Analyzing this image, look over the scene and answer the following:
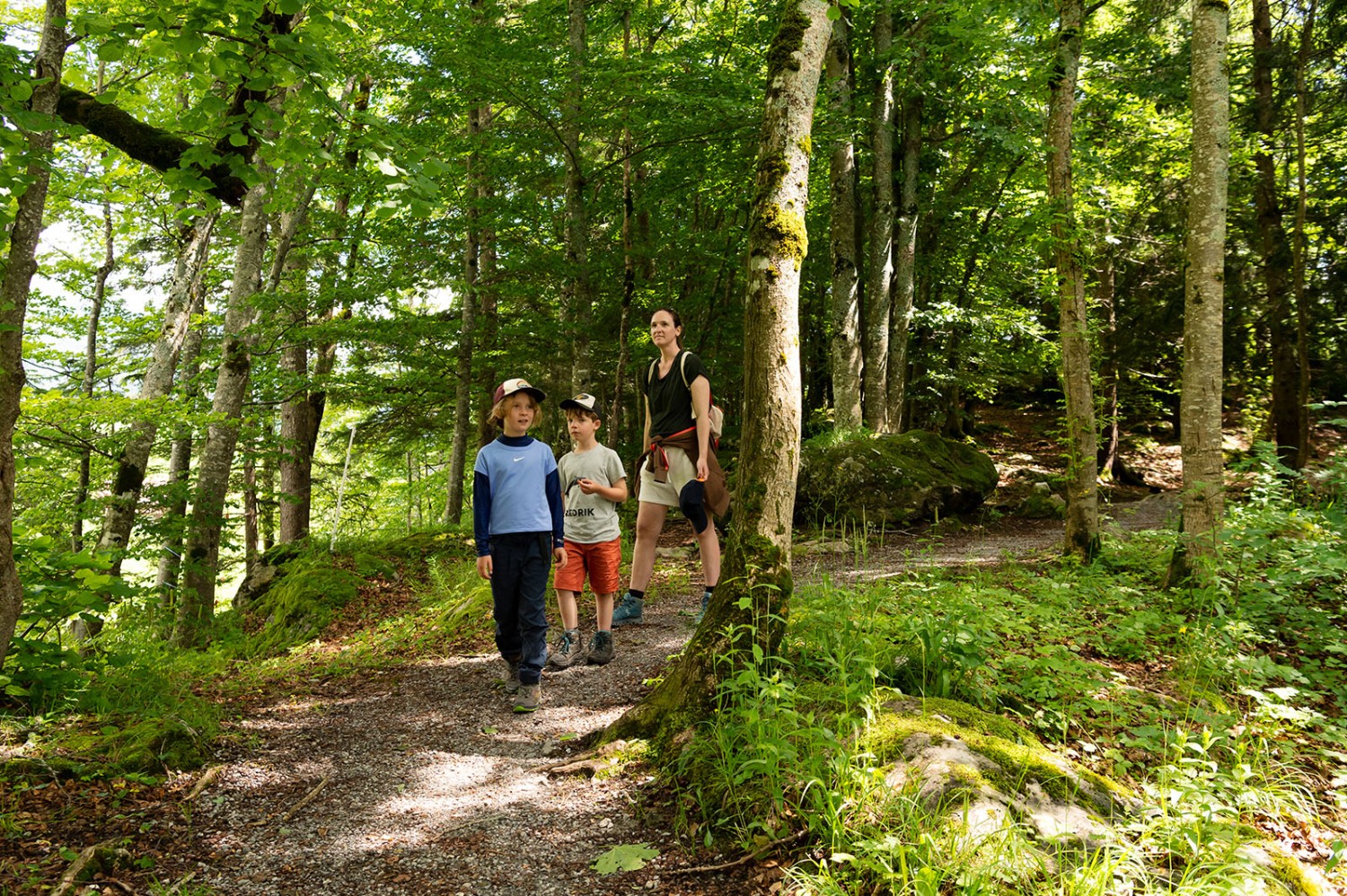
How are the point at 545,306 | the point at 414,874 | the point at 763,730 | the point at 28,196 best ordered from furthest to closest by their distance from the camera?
the point at 545,306 → the point at 28,196 → the point at 763,730 → the point at 414,874

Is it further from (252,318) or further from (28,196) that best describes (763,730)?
(252,318)

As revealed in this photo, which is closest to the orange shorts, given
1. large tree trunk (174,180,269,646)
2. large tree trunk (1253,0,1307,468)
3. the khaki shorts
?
the khaki shorts

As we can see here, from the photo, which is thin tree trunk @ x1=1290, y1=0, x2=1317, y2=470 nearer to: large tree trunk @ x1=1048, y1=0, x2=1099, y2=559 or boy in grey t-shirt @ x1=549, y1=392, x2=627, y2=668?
large tree trunk @ x1=1048, y1=0, x2=1099, y2=559

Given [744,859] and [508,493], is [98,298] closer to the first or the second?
[508,493]

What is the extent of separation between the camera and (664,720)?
146 inches

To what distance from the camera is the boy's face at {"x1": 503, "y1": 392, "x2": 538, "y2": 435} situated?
189 inches

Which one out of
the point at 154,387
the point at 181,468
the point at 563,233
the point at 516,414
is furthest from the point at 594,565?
the point at 563,233

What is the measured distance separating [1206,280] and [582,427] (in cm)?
535

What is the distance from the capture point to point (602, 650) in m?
5.36

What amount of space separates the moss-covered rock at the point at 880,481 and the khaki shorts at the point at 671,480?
5.53m

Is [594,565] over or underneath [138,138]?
underneath

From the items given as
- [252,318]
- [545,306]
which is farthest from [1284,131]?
[252,318]

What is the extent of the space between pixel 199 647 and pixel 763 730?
738 cm

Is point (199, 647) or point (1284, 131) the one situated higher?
point (1284, 131)
